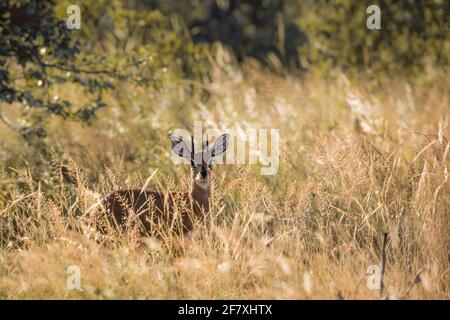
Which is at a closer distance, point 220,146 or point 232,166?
point 220,146

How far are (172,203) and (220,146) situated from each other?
71 centimetres

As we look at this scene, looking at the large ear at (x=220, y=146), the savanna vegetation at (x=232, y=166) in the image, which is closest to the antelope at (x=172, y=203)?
the large ear at (x=220, y=146)

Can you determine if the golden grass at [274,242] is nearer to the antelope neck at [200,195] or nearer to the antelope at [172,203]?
the antelope at [172,203]

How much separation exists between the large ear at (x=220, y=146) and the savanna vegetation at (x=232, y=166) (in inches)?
9.6

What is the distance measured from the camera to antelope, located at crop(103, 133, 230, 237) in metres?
4.93

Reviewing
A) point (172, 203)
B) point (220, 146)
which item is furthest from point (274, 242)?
point (220, 146)

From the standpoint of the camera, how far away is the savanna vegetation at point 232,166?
437 centimetres

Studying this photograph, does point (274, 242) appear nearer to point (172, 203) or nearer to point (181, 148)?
point (172, 203)

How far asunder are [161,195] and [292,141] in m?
2.11

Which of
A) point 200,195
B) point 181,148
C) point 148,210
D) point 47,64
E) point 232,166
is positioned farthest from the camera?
point 47,64

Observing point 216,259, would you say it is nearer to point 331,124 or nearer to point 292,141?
point 292,141

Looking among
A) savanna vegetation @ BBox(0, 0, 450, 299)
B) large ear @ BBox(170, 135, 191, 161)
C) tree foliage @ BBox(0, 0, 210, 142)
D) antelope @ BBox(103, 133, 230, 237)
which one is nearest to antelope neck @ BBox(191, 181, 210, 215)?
antelope @ BBox(103, 133, 230, 237)

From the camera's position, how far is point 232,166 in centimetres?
672
